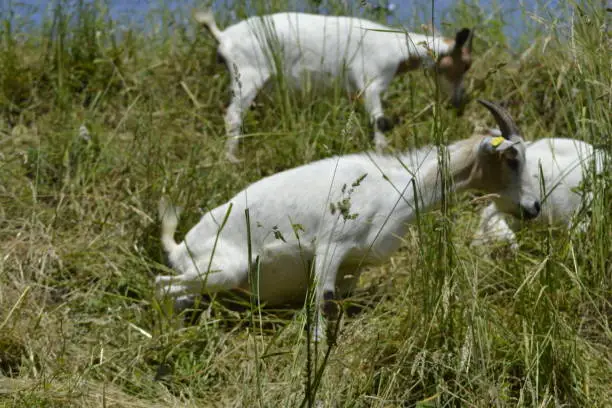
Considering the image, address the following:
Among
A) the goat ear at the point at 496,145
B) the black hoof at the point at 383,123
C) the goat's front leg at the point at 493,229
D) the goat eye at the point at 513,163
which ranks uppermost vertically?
the goat ear at the point at 496,145

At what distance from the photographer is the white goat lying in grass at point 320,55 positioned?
687 centimetres

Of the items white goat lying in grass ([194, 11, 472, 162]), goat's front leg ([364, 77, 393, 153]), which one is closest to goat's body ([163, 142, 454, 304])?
goat's front leg ([364, 77, 393, 153])

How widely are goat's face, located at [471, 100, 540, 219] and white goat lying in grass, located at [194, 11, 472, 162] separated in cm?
176

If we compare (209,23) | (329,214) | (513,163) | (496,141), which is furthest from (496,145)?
(209,23)

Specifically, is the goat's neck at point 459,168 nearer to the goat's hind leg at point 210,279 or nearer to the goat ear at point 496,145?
the goat ear at point 496,145

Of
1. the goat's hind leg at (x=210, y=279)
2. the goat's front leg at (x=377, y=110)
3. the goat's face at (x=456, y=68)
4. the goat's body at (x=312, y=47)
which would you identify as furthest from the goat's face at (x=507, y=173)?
the goat's face at (x=456, y=68)

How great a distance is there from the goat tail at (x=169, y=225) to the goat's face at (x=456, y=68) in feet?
8.50

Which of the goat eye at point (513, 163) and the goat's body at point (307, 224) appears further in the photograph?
the goat eye at point (513, 163)

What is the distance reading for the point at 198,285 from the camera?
4957 millimetres

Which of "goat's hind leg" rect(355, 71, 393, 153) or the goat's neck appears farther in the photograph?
"goat's hind leg" rect(355, 71, 393, 153)

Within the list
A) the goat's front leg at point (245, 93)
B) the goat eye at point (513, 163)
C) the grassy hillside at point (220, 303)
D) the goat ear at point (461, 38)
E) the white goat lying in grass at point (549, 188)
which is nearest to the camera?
the grassy hillside at point (220, 303)

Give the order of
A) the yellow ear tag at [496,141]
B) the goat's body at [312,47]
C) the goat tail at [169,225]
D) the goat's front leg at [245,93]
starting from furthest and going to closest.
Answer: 1. the goat's body at [312,47]
2. the goat's front leg at [245,93]
3. the goat tail at [169,225]
4. the yellow ear tag at [496,141]

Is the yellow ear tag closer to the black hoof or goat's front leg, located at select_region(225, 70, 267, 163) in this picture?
the black hoof

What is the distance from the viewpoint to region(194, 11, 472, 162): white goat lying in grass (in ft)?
22.5
